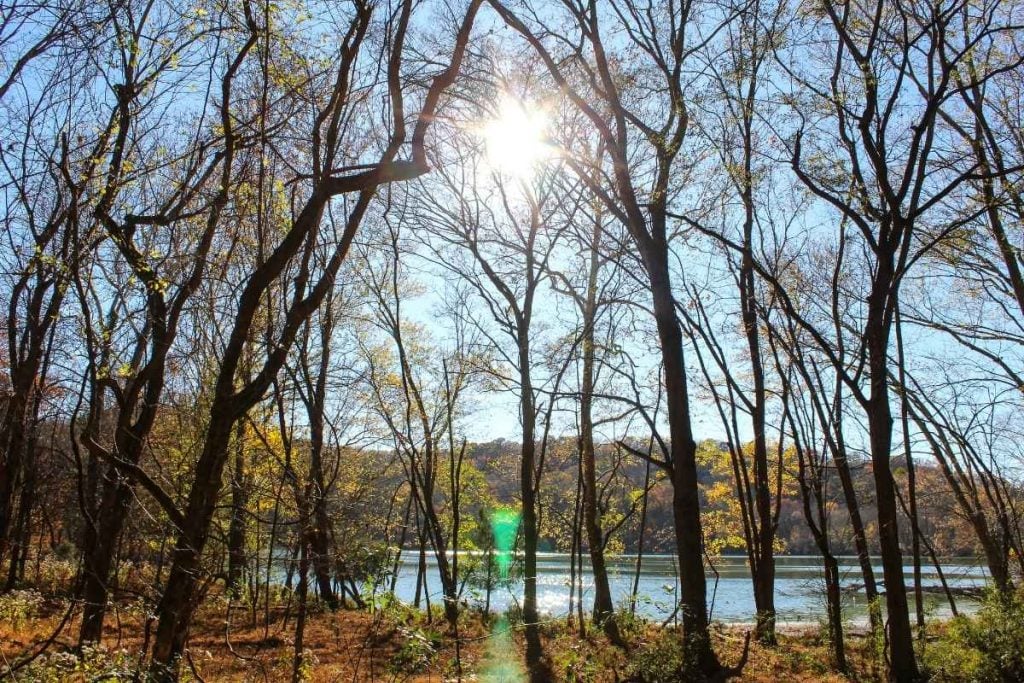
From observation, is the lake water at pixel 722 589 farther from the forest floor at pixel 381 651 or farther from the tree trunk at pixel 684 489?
the tree trunk at pixel 684 489

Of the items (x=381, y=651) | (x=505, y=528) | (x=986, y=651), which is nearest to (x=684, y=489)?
(x=986, y=651)

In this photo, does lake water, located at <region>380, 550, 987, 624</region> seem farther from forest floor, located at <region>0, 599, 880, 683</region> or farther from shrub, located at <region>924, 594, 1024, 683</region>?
shrub, located at <region>924, 594, 1024, 683</region>

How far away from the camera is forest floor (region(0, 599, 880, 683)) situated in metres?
6.27

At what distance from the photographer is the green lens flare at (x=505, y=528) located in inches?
697

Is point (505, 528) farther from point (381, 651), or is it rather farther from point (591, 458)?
point (381, 651)

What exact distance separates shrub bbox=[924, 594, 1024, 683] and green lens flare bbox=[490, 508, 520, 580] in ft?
33.3

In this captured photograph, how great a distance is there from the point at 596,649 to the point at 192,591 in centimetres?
722

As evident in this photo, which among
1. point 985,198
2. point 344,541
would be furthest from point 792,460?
point 344,541

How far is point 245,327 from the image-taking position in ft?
15.3

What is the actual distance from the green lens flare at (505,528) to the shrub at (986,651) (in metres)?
10.1

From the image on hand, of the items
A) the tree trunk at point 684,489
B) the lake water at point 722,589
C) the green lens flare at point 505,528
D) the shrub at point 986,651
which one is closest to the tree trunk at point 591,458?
the lake water at point 722,589

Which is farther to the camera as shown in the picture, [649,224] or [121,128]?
[649,224]

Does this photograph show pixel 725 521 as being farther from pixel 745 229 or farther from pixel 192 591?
pixel 192 591

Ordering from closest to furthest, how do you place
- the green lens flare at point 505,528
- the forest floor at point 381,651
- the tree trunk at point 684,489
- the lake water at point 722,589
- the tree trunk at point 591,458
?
1. the forest floor at point 381,651
2. the tree trunk at point 684,489
3. the tree trunk at point 591,458
4. the lake water at point 722,589
5. the green lens flare at point 505,528
